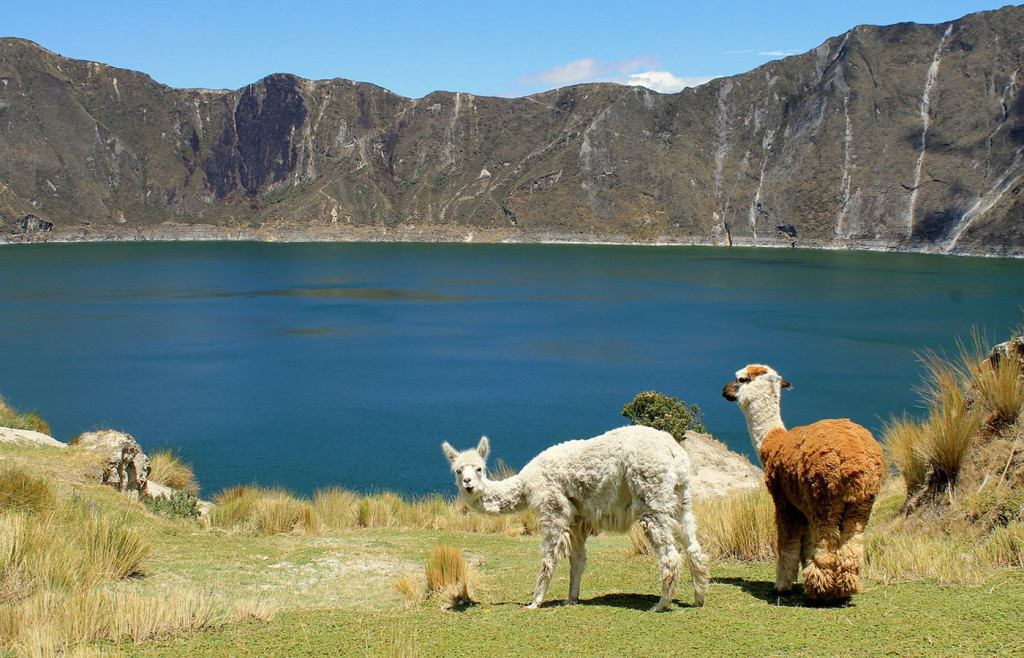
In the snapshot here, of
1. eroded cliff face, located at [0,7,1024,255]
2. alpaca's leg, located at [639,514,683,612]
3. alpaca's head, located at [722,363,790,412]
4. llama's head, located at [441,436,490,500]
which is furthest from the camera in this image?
eroded cliff face, located at [0,7,1024,255]

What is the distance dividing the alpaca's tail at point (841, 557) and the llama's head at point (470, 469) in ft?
8.08

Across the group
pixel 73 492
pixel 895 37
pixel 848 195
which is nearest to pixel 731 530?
pixel 73 492

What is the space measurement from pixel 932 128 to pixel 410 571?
154 meters

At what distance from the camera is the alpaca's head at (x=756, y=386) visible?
6.45m

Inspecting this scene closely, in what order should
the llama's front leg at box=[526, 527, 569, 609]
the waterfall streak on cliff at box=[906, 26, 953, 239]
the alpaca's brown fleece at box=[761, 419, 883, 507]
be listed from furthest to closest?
the waterfall streak on cliff at box=[906, 26, 953, 239] < the llama's front leg at box=[526, 527, 569, 609] < the alpaca's brown fleece at box=[761, 419, 883, 507]

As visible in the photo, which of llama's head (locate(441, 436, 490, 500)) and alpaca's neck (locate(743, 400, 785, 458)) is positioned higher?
alpaca's neck (locate(743, 400, 785, 458))

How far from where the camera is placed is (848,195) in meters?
142

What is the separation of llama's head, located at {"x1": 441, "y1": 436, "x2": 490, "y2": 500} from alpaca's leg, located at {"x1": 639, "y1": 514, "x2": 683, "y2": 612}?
4.35 feet

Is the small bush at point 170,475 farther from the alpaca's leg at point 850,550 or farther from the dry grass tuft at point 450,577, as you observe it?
the alpaca's leg at point 850,550

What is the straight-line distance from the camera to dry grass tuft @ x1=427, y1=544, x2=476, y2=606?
6.06m

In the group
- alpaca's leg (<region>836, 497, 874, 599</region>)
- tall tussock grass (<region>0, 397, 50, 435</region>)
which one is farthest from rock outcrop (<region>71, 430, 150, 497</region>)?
alpaca's leg (<region>836, 497, 874, 599</region>)

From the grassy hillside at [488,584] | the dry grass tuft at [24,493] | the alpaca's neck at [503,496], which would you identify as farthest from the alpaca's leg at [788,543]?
the dry grass tuft at [24,493]

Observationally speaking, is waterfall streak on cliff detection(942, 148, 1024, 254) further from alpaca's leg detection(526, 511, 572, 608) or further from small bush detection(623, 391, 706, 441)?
alpaca's leg detection(526, 511, 572, 608)

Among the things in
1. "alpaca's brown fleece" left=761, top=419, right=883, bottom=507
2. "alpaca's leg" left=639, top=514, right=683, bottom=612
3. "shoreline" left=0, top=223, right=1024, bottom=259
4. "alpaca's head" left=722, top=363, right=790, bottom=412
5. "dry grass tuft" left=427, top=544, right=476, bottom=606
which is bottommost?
"dry grass tuft" left=427, top=544, right=476, bottom=606
